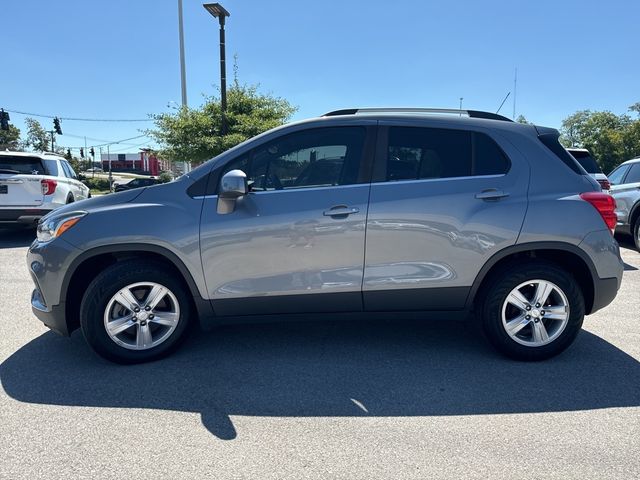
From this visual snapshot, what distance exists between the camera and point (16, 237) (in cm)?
1026

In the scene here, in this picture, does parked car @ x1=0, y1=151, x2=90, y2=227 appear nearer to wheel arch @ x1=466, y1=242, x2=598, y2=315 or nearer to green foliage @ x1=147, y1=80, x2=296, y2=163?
green foliage @ x1=147, y1=80, x2=296, y2=163

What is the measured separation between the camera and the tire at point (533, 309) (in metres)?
3.49

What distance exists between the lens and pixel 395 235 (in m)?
3.39

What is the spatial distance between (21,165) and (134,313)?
744 centimetres

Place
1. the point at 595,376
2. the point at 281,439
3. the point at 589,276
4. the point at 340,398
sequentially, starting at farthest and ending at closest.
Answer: the point at 589,276, the point at 595,376, the point at 340,398, the point at 281,439

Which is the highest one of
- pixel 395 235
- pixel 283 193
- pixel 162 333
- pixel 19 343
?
pixel 283 193

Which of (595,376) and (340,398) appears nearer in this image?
(340,398)

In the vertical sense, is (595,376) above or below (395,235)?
below

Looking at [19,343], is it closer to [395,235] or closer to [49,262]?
[49,262]

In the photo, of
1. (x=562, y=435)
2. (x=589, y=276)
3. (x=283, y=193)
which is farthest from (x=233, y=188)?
(x=589, y=276)

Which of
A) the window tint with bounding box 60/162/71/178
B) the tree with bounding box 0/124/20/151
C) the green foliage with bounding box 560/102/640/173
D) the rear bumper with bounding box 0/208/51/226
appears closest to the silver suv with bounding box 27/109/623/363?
the rear bumper with bounding box 0/208/51/226

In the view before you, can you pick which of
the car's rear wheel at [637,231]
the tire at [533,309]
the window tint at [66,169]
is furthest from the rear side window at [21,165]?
the car's rear wheel at [637,231]

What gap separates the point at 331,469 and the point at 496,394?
1.35 metres

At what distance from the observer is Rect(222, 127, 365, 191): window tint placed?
138 inches
